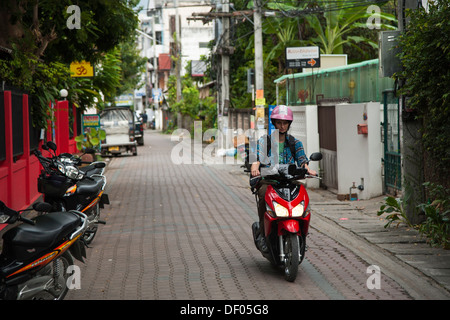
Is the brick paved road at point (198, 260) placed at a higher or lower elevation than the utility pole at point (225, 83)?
lower

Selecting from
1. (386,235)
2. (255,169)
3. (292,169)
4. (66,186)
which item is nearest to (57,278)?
(255,169)

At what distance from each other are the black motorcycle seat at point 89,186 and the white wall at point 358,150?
638 cm

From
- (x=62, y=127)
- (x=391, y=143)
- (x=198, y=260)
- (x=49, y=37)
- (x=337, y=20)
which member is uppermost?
(x=337, y=20)

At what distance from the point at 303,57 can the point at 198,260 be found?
1275 cm

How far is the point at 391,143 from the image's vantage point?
1409 cm

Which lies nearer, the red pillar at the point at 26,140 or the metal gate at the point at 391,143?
the metal gate at the point at 391,143

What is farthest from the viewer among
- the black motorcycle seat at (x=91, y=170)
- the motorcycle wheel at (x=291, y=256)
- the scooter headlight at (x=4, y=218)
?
the black motorcycle seat at (x=91, y=170)

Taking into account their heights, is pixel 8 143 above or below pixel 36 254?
above

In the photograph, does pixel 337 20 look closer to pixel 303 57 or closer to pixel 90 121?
pixel 303 57

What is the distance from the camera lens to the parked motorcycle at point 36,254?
5777 millimetres

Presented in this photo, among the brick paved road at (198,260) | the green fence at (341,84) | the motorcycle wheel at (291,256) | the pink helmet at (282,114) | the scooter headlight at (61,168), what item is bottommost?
the brick paved road at (198,260)

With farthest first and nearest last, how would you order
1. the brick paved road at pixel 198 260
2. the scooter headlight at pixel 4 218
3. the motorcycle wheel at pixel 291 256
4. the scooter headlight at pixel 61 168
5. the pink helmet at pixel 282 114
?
the scooter headlight at pixel 61 168, the pink helmet at pixel 282 114, the motorcycle wheel at pixel 291 256, the brick paved road at pixel 198 260, the scooter headlight at pixel 4 218

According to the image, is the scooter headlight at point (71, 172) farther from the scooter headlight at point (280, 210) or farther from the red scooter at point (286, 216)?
the scooter headlight at point (280, 210)

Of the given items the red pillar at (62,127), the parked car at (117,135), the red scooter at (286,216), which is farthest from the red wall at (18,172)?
the parked car at (117,135)
